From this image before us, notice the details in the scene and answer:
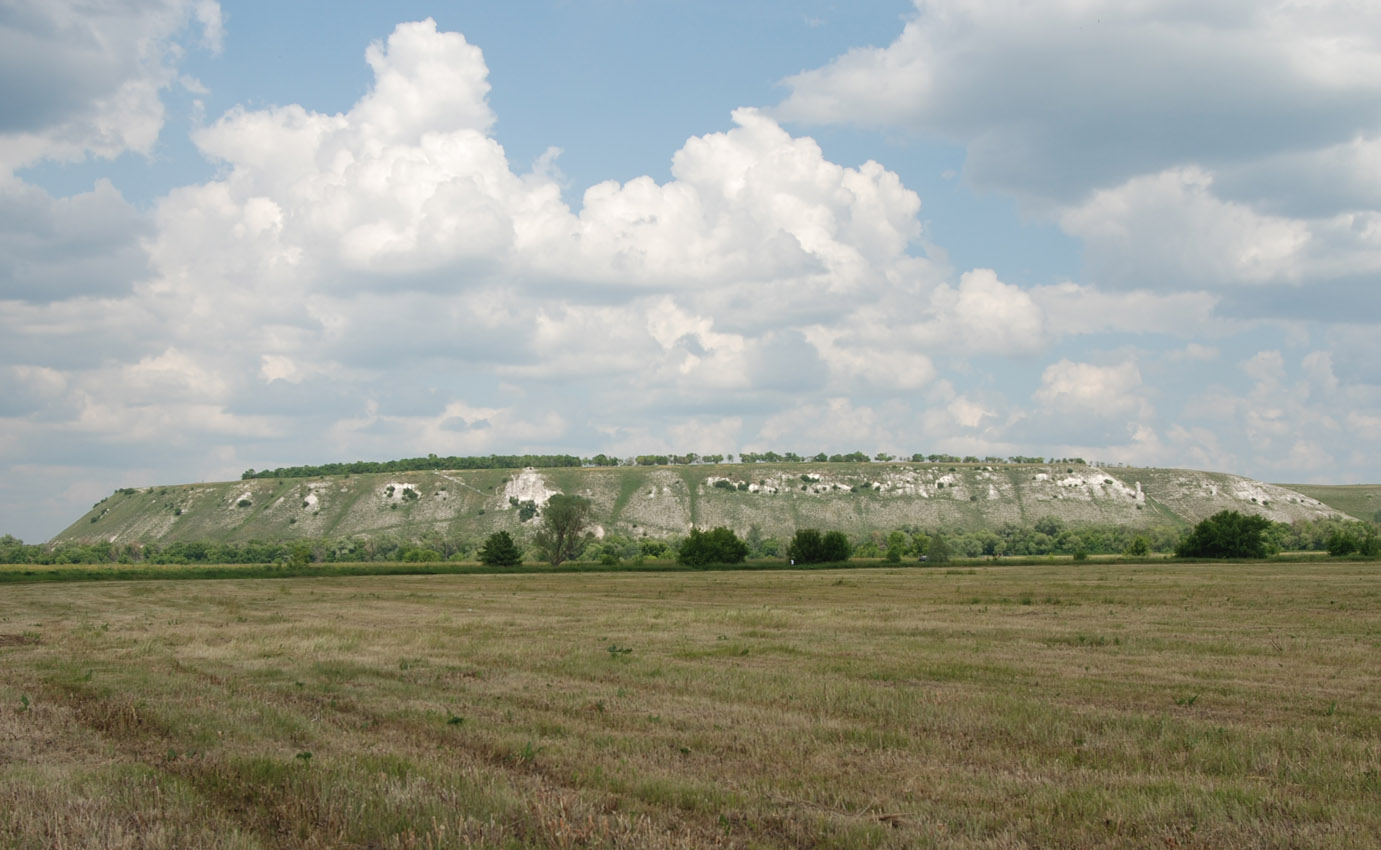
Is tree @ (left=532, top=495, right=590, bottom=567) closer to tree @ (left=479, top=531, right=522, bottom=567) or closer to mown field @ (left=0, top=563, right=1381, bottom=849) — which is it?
tree @ (left=479, top=531, right=522, bottom=567)

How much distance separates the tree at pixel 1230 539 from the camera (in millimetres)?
104938

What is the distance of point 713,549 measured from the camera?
115 metres

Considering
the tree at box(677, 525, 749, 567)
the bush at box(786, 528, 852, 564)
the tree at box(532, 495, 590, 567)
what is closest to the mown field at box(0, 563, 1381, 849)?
the tree at box(677, 525, 749, 567)

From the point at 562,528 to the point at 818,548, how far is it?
41.0 meters

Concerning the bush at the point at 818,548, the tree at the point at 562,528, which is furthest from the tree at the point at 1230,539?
the tree at the point at 562,528

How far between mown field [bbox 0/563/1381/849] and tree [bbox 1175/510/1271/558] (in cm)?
8260

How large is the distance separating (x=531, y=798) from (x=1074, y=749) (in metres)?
8.28

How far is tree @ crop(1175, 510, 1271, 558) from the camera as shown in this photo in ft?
344

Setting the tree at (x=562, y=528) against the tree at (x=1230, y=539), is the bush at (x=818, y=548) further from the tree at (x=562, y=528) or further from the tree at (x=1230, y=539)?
the tree at (x=1230, y=539)

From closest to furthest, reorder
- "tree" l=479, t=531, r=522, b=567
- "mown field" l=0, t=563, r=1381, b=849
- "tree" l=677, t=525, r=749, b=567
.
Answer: "mown field" l=0, t=563, r=1381, b=849 → "tree" l=677, t=525, r=749, b=567 → "tree" l=479, t=531, r=522, b=567

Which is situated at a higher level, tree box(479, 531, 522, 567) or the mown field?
the mown field

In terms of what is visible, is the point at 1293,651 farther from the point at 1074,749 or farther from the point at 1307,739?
the point at 1074,749

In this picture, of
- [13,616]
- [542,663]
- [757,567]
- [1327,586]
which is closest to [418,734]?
[542,663]

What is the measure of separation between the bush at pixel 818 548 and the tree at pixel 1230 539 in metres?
42.0
